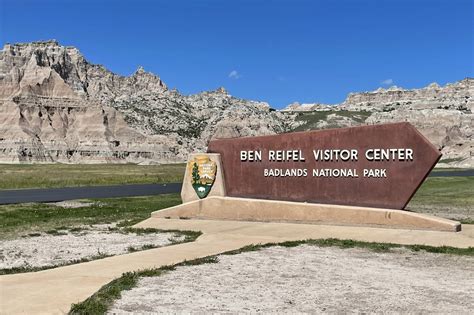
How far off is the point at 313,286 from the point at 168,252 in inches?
189

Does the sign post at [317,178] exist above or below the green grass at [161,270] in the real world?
above

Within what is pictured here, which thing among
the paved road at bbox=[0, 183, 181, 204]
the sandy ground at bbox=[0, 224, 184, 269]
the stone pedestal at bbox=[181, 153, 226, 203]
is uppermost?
the stone pedestal at bbox=[181, 153, 226, 203]

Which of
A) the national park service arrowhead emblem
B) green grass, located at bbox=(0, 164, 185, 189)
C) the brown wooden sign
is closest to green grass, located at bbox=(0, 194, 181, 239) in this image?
the national park service arrowhead emblem

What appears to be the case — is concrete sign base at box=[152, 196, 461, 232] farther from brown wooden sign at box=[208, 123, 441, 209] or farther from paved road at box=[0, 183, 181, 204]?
paved road at box=[0, 183, 181, 204]

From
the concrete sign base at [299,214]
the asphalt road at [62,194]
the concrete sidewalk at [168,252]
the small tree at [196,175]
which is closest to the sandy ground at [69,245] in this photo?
the concrete sidewalk at [168,252]

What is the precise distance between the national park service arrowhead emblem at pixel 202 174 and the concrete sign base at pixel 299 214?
0.63 metres

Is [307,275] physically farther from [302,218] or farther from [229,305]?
[302,218]

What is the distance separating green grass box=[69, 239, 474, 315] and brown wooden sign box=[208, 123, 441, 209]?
3769 millimetres

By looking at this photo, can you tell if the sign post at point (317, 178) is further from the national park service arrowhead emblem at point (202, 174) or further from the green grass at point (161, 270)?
the green grass at point (161, 270)

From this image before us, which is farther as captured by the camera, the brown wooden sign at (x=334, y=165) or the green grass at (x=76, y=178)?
the green grass at (x=76, y=178)

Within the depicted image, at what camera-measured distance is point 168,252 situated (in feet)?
42.4

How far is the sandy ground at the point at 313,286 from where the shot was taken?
7.93 m

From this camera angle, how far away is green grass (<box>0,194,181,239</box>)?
18.6 m

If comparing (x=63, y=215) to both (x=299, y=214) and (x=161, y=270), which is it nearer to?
(x=299, y=214)
